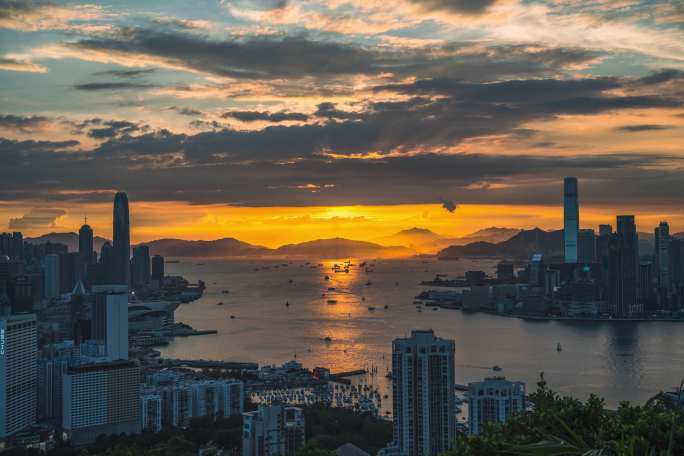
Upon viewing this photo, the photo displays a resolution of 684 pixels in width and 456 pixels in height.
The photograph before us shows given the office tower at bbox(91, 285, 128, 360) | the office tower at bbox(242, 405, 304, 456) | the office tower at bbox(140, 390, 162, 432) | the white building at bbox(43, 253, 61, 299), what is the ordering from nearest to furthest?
1. the office tower at bbox(242, 405, 304, 456)
2. the office tower at bbox(140, 390, 162, 432)
3. the office tower at bbox(91, 285, 128, 360)
4. the white building at bbox(43, 253, 61, 299)

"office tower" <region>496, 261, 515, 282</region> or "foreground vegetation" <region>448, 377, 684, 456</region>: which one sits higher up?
"foreground vegetation" <region>448, 377, 684, 456</region>

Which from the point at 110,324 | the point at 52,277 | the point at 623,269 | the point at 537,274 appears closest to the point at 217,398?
the point at 110,324

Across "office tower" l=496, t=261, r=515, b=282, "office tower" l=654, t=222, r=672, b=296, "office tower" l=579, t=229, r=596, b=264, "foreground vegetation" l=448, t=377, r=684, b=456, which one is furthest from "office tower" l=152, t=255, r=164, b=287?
"foreground vegetation" l=448, t=377, r=684, b=456

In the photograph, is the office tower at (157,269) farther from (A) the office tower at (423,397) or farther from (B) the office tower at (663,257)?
(A) the office tower at (423,397)

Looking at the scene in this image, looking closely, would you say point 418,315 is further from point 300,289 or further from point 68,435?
point 68,435

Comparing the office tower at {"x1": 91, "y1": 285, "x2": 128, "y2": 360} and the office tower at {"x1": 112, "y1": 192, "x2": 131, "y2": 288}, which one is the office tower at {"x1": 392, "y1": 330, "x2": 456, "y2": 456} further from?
the office tower at {"x1": 112, "y1": 192, "x2": 131, "y2": 288}

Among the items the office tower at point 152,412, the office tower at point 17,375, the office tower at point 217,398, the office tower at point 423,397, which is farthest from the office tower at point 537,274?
the office tower at point 423,397

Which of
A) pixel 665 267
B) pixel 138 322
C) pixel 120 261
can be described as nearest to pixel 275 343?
pixel 138 322
